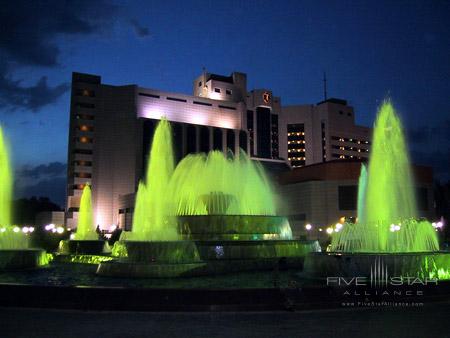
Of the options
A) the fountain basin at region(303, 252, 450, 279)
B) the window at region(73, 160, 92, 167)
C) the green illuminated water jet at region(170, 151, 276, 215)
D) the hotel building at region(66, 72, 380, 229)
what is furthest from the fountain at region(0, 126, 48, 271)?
the window at region(73, 160, 92, 167)

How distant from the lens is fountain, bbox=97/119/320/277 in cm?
1641

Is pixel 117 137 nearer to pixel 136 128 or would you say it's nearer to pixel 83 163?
pixel 136 128

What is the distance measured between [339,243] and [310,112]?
108234 mm

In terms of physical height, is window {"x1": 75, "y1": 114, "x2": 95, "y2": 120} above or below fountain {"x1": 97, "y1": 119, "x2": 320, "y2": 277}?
above

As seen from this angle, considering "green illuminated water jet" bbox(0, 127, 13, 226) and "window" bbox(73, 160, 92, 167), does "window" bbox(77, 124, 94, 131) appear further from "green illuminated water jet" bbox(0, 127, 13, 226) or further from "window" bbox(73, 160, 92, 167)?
"green illuminated water jet" bbox(0, 127, 13, 226)

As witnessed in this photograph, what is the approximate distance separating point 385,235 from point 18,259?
14.8m

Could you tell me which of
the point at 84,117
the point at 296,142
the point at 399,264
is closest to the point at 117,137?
the point at 84,117

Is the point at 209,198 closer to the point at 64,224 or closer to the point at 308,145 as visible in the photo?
the point at 64,224

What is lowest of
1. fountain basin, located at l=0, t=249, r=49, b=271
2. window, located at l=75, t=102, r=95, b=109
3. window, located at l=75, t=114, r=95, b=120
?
fountain basin, located at l=0, t=249, r=49, b=271

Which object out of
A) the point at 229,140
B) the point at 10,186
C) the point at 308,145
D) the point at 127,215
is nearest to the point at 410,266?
the point at 10,186

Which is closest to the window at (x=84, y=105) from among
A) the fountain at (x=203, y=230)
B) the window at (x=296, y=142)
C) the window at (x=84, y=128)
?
A: the window at (x=84, y=128)

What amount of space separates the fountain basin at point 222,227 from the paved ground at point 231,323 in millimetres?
10670

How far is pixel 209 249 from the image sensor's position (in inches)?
723

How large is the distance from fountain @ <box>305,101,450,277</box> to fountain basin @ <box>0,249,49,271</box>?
38.7 ft
